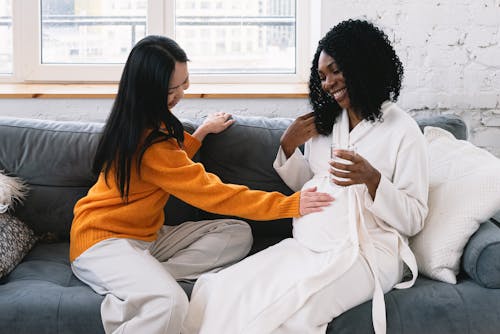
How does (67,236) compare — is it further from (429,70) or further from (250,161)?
(429,70)

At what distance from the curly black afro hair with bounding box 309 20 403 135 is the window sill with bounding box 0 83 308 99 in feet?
2.83

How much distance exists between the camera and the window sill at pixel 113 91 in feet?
10.4

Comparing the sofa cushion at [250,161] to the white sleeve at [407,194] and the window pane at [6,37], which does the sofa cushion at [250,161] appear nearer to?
the white sleeve at [407,194]

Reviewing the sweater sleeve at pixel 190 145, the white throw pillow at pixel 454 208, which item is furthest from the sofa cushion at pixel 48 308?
the white throw pillow at pixel 454 208

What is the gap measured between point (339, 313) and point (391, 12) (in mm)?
1547

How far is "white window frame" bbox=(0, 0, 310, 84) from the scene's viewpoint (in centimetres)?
345

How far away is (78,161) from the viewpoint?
8.75 feet

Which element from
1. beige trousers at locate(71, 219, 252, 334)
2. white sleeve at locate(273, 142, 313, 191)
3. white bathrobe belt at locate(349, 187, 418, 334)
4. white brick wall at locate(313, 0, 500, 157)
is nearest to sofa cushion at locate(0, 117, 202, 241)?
beige trousers at locate(71, 219, 252, 334)

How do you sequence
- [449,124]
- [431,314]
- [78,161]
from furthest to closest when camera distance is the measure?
[449,124]
[78,161]
[431,314]

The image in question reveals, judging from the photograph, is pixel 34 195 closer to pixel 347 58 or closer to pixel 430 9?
pixel 347 58

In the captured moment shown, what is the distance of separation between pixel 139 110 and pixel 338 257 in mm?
748

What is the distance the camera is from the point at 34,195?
8.71ft

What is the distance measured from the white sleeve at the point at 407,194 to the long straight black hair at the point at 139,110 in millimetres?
685

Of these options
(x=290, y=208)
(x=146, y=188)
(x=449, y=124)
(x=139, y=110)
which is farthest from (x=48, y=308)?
(x=449, y=124)
